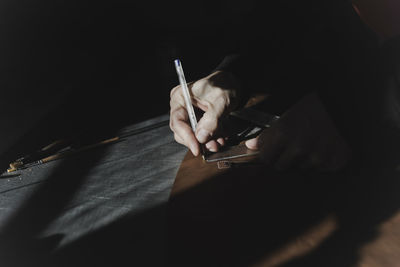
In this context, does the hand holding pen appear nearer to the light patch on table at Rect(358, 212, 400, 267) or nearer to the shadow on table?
the shadow on table

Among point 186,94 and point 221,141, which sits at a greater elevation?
point 186,94

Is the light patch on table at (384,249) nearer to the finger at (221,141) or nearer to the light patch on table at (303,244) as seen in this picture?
the light patch on table at (303,244)

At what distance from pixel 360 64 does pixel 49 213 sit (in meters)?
0.77

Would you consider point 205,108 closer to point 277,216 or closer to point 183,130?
point 183,130

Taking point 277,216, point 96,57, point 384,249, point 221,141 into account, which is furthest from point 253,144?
point 96,57

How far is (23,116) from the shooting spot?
1.29 m

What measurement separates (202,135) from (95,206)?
31 centimetres

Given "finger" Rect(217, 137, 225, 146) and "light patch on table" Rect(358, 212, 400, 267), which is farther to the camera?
"finger" Rect(217, 137, 225, 146)

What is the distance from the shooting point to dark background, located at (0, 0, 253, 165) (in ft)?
3.66

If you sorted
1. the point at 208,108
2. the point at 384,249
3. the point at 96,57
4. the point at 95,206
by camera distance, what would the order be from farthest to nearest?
the point at 96,57, the point at 208,108, the point at 95,206, the point at 384,249

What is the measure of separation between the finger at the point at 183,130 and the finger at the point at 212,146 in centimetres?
3

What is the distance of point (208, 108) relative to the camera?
0.78m

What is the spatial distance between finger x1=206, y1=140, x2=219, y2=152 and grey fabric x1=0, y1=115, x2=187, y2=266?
0.32ft

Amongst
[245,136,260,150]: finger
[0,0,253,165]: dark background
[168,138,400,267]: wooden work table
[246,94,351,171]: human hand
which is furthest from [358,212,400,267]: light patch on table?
[0,0,253,165]: dark background
